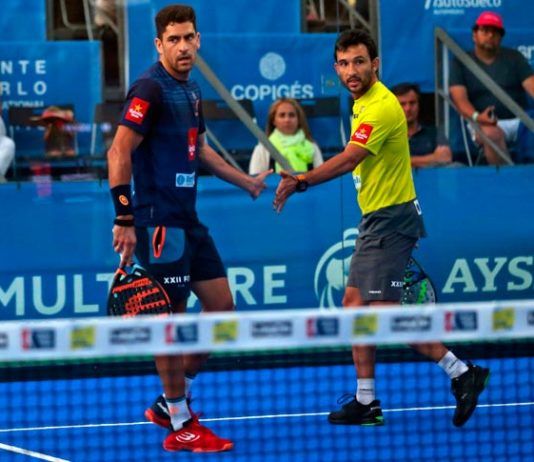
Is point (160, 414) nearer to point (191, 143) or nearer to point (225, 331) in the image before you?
point (191, 143)

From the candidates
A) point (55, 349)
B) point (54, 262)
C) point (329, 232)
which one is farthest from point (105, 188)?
point (55, 349)

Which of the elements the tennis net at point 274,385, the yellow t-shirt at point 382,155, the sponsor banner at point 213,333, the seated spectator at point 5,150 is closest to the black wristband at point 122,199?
the tennis net at point 274,385

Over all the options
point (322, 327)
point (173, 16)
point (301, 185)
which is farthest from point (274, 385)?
point (322, 327)

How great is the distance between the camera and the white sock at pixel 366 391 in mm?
7383

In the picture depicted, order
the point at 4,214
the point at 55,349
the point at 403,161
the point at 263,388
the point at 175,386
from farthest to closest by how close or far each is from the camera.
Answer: the point at 4,214, the point at 263,388, the point at 403,161, the point at 175,386, the point at 55,349

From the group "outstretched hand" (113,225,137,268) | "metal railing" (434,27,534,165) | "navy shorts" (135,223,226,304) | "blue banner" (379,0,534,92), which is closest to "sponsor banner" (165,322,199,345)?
"outstretched hand" (113,225,137,268)

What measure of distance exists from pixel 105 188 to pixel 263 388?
169 centimetres

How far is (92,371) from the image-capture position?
30.3 ft

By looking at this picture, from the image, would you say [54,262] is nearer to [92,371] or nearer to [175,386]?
[92,371]

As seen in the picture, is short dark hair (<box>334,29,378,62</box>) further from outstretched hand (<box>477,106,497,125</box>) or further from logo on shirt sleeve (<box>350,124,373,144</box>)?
outstretched hand (<box>477,106,497,125</box>)

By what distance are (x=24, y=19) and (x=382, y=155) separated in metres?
2.72

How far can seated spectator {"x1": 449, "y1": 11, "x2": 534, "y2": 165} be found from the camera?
31.7 ft

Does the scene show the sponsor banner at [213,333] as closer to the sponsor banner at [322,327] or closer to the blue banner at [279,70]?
the sponsor banner at [322,327]

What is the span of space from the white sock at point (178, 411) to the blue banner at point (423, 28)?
316cm
